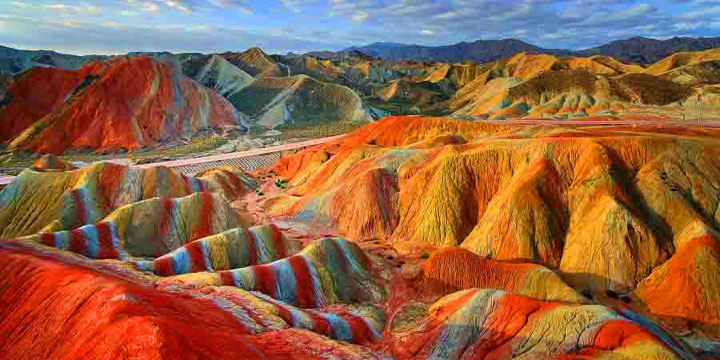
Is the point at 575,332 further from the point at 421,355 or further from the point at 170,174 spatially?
the point at 170,174

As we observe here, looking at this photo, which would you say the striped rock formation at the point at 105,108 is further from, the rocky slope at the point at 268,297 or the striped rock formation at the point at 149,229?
the striped rock formation at the point at 149,229

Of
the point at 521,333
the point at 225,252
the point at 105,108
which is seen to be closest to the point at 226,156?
the point at 105,108

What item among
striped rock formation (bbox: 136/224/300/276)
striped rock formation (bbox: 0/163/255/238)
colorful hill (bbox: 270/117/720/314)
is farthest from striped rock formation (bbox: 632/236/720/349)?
striped rock formation (bbox: 0/163/255/238)

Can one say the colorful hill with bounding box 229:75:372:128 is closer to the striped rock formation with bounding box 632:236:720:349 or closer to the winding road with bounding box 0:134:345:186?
the winding road with bounding box 0:134:345:186

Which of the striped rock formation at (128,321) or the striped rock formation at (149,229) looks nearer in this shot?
the striped rock formation at (128,321)

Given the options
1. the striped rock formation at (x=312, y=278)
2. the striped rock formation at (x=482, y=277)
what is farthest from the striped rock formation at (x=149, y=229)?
the striped rock formation at (x=482, y=277)
